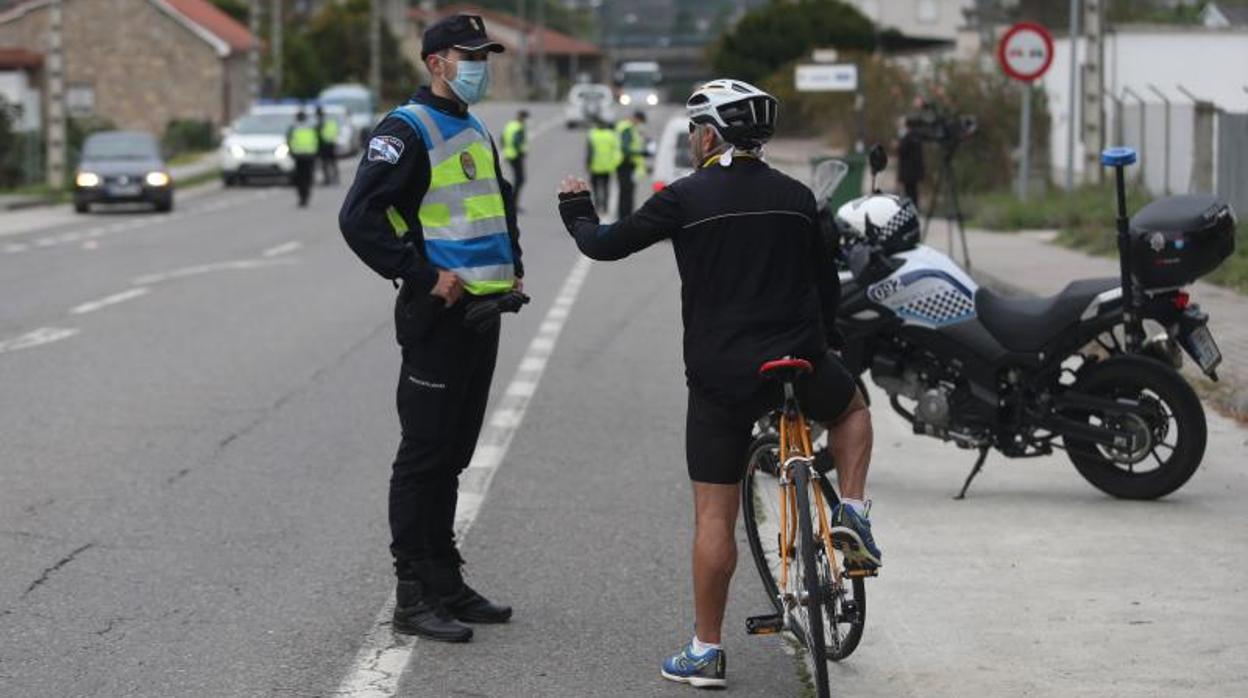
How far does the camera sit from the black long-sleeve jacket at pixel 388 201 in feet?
23.0

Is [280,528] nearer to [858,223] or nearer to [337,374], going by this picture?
[858,223]

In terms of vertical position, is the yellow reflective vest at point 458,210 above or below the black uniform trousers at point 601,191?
above

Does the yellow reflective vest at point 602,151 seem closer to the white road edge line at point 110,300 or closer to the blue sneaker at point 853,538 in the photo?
the white road edge line at point 110,300

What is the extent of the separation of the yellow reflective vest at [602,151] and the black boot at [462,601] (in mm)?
27837

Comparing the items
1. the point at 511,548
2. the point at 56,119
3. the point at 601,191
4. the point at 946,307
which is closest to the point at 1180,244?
the point at 946,307

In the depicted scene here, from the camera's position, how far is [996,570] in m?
8.28

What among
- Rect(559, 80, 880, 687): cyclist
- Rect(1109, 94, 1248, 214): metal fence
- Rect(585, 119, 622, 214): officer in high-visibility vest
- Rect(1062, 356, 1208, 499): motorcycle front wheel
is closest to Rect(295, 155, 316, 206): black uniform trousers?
Rect(585, 119, 622, 214): officer in high-visibility vest

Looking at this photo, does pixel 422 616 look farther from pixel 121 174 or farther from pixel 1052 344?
pixel 121 174

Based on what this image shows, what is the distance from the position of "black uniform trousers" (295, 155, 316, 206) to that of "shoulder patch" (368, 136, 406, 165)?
3353 cm

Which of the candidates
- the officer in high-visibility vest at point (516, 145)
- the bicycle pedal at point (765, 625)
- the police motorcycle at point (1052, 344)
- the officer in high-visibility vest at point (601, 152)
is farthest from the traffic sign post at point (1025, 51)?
the bicycle pedal at point (765, 625)

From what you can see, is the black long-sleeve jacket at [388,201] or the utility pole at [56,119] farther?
the utility pole at [56,119]

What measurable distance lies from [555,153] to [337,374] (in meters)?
49.7

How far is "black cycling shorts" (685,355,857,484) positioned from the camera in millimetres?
6473

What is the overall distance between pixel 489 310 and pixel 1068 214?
22765 mm
